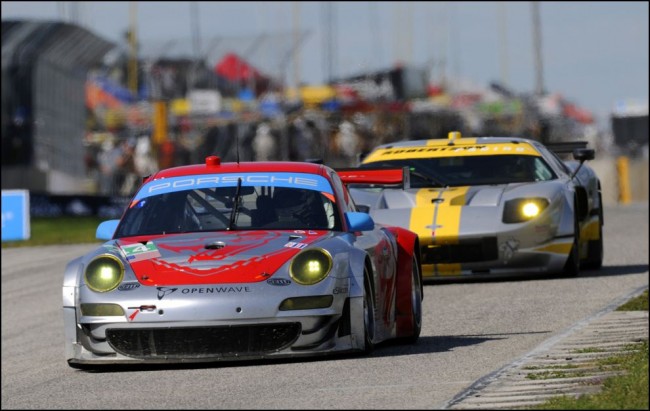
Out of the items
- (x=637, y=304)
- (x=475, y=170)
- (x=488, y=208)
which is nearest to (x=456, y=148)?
(x=475, y=170)

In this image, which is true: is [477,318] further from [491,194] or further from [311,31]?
[311,31]

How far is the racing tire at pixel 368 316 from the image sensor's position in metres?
8.44

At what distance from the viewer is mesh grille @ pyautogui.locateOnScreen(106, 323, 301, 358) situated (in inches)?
317

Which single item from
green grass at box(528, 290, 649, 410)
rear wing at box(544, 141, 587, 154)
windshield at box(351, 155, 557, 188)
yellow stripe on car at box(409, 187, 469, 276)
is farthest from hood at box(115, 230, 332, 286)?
rear wing at box(544, 141, 587, 154)

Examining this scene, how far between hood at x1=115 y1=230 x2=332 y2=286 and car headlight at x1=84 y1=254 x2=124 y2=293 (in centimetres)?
7

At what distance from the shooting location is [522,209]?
1437 centimetres

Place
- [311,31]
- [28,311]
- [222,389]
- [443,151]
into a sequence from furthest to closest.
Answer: [311,31]
[28,311]
[443,151]
[222,389]

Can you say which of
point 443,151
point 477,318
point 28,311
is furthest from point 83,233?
point 477,318

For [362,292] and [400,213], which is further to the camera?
[400,213]

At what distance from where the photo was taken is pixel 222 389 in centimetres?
717

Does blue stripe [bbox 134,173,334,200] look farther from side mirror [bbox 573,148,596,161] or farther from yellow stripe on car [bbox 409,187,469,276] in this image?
side mirror [bbox 573,148,596,161]

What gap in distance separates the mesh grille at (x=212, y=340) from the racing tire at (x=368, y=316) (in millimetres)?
453

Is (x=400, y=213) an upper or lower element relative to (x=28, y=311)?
upper

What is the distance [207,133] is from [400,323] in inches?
1432
